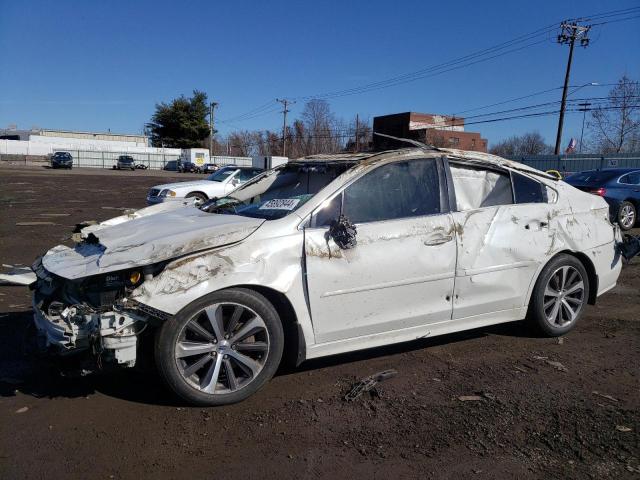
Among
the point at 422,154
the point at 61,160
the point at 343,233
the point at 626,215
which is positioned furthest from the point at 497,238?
the point at 61,160

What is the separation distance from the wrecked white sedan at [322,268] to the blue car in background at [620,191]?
8445mm

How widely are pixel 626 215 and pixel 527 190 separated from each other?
9.37 meters

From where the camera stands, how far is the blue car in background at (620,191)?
12430mm

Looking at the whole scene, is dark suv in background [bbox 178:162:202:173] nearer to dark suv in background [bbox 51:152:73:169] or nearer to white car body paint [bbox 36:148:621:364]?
dark suv in background [bbox 51:152:73:169]

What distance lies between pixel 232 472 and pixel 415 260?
1.98 m

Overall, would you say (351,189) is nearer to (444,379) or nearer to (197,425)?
(444,379)

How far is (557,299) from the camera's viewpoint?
484cm

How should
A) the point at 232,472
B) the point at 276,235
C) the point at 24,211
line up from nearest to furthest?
the point at 232,472, the point at 276,235, the point at 24,211

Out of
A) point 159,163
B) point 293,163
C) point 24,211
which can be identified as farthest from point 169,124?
point 293,163

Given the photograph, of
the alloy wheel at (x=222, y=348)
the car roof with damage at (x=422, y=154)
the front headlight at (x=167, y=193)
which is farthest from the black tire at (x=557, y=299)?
the front headlight at (x=167, y=193)

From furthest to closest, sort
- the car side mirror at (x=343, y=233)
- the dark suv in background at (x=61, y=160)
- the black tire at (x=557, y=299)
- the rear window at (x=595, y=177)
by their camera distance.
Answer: the dark suv in background at (x=61, y=160) → the rear window at (x=595, y=177) → the black tire at (x=557, y=299) → the car side mirror at (x=343, y=233)

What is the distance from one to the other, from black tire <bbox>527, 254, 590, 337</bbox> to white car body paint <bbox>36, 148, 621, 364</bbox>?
0.36 ft

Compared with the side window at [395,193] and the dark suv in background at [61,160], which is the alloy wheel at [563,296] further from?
the dark suv in background at [61,160]

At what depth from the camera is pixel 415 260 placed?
397cm
